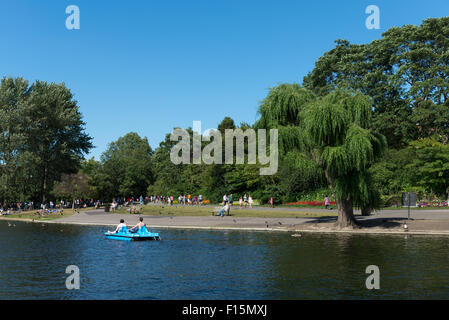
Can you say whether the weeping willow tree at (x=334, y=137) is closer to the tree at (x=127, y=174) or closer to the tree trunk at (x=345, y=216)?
the tree trunk at (x=345, y=216)

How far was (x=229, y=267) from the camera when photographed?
2184cm

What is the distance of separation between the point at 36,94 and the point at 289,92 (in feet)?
178

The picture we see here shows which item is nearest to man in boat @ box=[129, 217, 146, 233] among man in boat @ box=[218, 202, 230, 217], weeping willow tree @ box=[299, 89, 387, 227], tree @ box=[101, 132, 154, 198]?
weeping willow tree @ box=[299, 89, 387, 227]

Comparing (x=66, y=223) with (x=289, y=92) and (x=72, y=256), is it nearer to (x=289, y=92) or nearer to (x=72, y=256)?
(x=72, y=256)

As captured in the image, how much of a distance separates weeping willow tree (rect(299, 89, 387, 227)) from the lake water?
13.4 ft

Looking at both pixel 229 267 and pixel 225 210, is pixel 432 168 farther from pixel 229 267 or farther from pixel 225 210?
pixel 229 267

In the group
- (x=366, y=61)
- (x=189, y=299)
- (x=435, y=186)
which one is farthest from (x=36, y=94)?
(x=189, y=299)

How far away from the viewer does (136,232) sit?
3372 centimetres

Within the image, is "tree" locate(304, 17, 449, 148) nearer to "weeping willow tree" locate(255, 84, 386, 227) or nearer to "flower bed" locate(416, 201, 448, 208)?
"flower bed" locate(416, 201, 448, 208)

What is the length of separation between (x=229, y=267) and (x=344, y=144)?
1661 centimetres

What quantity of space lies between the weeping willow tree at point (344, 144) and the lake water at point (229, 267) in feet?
13.4

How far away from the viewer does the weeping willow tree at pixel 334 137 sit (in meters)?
33.8

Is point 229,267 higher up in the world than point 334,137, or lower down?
lower down

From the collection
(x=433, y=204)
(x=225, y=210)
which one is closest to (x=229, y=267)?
(x=225, y=210)
